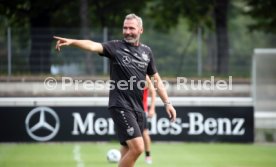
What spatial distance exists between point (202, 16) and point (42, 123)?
14816 mm

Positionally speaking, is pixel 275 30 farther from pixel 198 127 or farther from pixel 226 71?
pixel 198 127

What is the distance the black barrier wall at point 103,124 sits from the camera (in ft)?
67.2

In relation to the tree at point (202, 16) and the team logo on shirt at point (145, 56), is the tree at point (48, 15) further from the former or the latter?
the team logo on shirt at point (145, 56)

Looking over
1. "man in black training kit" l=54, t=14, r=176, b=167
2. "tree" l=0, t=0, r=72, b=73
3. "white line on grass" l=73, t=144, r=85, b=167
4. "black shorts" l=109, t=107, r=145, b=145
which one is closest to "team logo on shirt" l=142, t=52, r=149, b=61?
"man in black training kit" l=54, t=14, r=176, b=167

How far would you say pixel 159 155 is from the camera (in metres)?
17.4

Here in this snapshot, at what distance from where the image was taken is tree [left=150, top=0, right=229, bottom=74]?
2461 centimetres

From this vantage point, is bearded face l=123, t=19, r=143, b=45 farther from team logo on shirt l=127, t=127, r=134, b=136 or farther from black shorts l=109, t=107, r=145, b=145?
team logo on shirt l=127, t=127, r=134, b=136

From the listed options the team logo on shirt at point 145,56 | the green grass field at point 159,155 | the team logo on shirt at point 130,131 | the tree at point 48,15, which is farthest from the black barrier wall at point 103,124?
the team logo on shirt at point 130,131

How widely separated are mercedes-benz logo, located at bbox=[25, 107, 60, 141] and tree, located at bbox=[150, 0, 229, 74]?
258 inches

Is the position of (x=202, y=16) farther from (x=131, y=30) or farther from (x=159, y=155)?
(x=131, y=30)

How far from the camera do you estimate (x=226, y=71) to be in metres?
24.6

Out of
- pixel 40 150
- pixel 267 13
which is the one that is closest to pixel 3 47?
pixel 40 150

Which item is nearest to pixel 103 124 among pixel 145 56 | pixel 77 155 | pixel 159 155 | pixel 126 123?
pixel 77 155

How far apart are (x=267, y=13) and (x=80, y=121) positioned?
13.3 metres
